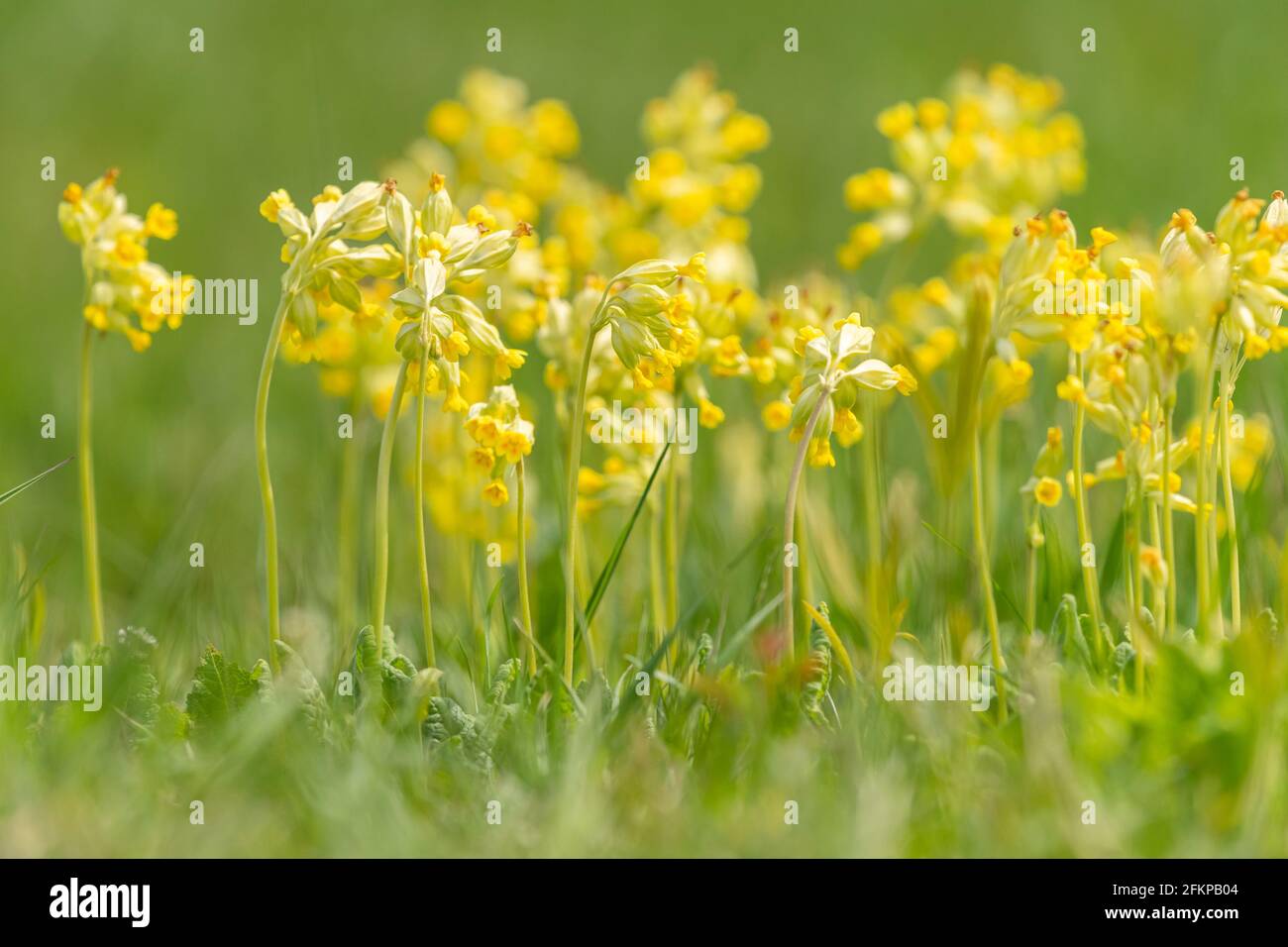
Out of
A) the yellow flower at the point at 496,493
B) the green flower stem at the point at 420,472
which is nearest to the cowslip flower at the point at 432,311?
the green flower stem at the point at 420,472

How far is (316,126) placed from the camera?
18.7 ft

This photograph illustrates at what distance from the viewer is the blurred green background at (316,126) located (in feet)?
15.7

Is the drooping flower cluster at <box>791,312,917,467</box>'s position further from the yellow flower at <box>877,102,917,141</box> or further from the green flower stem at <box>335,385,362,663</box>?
the yellow flower at <box>877,102,917,141</box>

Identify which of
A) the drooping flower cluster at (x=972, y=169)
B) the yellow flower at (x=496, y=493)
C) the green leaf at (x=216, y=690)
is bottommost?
the green leaf at (x=216, y=690)

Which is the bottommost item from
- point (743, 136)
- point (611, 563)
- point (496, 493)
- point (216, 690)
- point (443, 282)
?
point (216, 690)

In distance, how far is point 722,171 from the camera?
413 centimetres

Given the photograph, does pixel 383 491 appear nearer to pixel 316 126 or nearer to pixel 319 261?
pixel 319 261

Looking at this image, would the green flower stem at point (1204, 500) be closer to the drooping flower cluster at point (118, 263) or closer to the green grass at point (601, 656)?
the green grass at point (601, 656)

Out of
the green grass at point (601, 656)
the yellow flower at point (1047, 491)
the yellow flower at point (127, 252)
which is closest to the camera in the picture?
the green grass at point (601, 656)

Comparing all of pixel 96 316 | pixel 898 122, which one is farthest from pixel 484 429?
pixel 898 122

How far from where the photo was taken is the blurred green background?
15.7ft

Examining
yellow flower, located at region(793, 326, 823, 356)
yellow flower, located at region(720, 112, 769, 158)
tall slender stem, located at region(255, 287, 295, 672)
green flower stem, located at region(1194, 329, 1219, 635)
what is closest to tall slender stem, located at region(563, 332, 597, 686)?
yellow flower, located at region(793, 326, 823, 356)

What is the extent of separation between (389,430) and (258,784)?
620 millimetres

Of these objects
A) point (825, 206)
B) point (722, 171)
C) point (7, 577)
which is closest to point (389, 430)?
point (7, 577)
